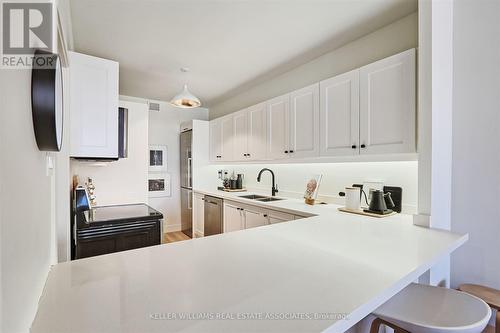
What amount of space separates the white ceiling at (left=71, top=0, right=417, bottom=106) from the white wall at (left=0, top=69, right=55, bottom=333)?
1649 mm

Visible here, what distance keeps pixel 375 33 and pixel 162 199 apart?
162 inches

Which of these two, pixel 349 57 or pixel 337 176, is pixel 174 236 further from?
pixel 349 57

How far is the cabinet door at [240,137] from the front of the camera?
370 centimetres

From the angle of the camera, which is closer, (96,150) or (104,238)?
(104,238)

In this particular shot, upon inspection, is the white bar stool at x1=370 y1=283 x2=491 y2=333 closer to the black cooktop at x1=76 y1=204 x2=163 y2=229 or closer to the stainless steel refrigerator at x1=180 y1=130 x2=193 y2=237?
the black cooktop at x1=76 y1=204 x2=163 y2=229

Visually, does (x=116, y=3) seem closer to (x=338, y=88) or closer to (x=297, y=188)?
(x=338, y=88)

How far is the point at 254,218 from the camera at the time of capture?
2.87 metres

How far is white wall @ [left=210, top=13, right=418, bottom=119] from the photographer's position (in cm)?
212

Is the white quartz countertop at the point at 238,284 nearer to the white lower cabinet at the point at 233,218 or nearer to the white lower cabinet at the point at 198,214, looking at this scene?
the white lower cabinet at the point at 233,218

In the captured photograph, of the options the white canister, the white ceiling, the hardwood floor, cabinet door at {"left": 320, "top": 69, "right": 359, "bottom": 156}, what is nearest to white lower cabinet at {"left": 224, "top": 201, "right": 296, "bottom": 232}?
the white canister

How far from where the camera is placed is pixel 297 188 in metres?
3.27

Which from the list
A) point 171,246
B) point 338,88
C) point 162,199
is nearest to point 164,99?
point 162,199

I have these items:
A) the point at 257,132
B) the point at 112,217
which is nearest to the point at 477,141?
the point at 257,132

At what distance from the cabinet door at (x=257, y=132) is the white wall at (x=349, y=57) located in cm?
35
